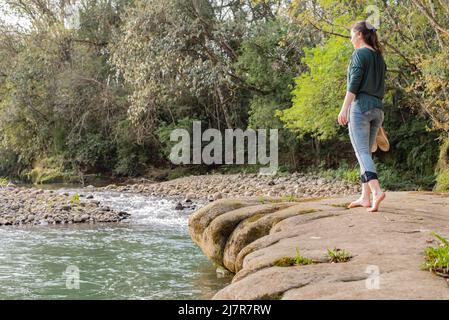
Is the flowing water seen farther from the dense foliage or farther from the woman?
the dense foliage

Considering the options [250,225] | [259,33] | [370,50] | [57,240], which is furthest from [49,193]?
[370,50]

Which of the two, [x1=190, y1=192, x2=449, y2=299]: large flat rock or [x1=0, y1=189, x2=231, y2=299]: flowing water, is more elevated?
[x1=190, y1=192, x2=449, y2=299]: large flat rock

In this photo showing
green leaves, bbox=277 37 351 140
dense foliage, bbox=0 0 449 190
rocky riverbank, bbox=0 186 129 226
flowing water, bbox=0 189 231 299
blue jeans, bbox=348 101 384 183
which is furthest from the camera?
green leaves, bbox=277 37 351 140

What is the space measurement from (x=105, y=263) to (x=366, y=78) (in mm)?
4412

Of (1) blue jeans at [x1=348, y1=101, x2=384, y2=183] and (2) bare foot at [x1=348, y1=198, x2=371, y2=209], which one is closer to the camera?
(1) blue jeans at [x1=348, y1=101, x2=384, y2=183]

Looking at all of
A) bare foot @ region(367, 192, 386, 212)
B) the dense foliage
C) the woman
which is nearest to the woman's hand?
the woman

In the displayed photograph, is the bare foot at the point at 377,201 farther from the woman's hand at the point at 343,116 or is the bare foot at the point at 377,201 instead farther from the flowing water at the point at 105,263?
the flowing water at the point at 105,263

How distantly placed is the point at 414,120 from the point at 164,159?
41.6 feet

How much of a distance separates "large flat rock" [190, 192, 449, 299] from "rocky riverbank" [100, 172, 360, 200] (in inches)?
378

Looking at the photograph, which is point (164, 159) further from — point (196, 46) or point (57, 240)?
point (57, 240)

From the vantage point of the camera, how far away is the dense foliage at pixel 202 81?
16766 mm

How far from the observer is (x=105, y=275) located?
23.4ft

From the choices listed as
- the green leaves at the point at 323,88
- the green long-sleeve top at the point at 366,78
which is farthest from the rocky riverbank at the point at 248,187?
the green long-sleeve top at the point at 366,78

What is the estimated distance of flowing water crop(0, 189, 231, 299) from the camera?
6.24 meters
